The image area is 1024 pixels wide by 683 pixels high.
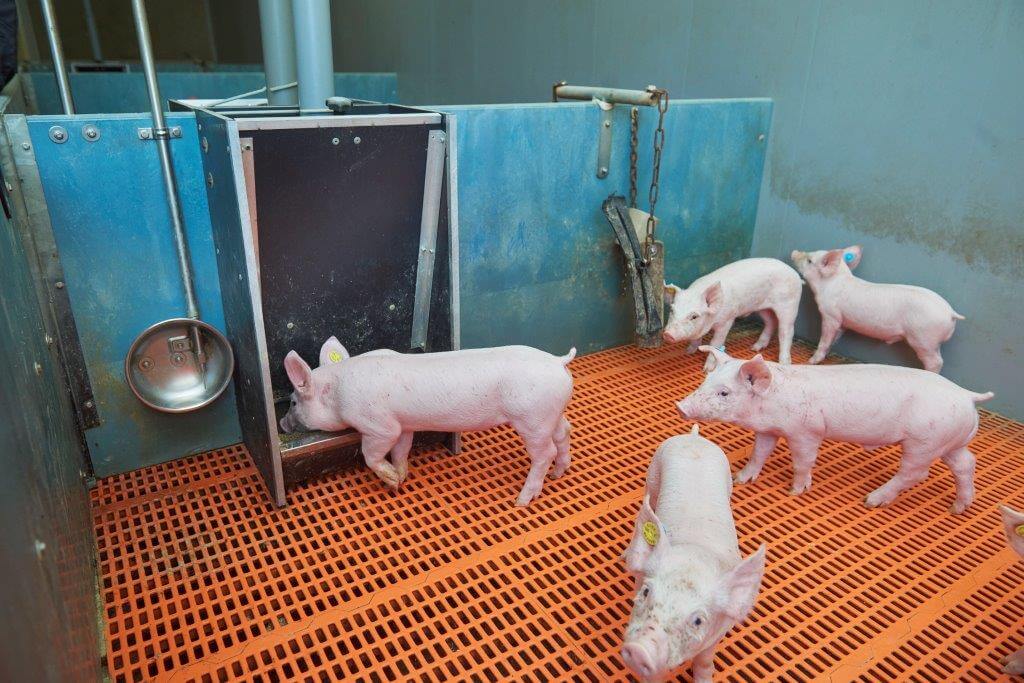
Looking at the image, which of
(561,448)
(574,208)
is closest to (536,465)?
(561,448)

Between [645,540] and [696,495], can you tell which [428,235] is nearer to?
[696,495]

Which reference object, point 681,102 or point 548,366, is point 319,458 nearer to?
point 548,366

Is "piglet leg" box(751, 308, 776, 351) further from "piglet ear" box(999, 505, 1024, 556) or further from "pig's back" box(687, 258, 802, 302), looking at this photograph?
"piglet ear" box(999, 505, 1024, 556)

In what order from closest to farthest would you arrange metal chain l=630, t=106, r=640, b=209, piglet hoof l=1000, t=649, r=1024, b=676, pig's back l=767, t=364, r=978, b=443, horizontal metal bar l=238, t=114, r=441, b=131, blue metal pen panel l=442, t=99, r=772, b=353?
piglet hoof l=1000, t=649, r=1024, b=676
horizontal metal bar l=238, t=114, r=441, b=131
pig's back l=767, t=364, r=978, b=443
blue metal pen panel l=442, t=99, r=772, b=353
metal chain l=630, t=106, r=640, b=209

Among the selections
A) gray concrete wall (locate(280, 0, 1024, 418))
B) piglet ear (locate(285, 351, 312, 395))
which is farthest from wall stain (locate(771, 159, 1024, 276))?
piglet ear (locate(285, 351, 312, 395))

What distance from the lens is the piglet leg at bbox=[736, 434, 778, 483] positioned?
10.5 ft

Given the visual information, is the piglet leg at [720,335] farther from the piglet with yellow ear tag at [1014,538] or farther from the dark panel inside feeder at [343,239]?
the piglet with yellow ear tag at [1014,538]

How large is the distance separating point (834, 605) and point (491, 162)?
2589mm

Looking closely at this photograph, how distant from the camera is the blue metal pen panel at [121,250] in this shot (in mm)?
2734

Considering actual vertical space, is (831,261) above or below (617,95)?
below

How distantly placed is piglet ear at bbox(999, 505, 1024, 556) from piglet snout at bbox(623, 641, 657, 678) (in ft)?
4.21

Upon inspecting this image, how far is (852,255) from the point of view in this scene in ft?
14.0

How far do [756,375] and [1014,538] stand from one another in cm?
102

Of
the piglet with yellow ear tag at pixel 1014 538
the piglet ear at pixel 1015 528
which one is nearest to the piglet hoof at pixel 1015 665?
the piglet with yellow ear tag at pixel 1014 538
